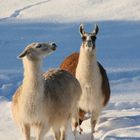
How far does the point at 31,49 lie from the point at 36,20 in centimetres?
1300

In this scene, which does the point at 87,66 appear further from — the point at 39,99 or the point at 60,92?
the point at 39,99

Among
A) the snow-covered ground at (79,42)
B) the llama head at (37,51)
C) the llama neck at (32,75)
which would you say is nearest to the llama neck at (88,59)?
the snow-covered ground at (79,42)

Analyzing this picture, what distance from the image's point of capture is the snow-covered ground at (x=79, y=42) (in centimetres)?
761

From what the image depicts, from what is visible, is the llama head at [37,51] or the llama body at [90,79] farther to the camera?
the llama body at [90,79]

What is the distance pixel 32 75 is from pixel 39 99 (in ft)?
0.91

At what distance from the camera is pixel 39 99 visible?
18.9 feet

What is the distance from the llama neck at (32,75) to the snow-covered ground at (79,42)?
53.6 inches

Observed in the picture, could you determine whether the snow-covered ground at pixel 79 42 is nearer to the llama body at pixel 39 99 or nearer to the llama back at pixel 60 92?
the llama back at pixel 60 92

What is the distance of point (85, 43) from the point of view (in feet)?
23.3

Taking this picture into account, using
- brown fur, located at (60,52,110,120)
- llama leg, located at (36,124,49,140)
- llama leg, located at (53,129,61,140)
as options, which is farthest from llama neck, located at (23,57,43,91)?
brown fur, located at (60,52,110,120)

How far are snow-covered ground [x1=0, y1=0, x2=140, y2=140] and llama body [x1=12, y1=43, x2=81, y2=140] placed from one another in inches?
31.2

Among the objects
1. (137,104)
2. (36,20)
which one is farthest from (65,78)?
(36,20)

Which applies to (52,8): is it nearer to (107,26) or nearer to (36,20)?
(36,20)

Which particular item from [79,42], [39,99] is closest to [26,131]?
[39,99]
